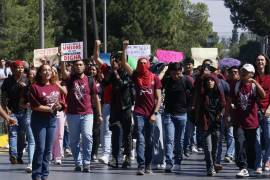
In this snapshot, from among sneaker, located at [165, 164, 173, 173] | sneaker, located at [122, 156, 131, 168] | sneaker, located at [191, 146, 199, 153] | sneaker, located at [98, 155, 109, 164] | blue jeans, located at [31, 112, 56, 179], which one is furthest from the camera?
sneaker, located at [191, 146, 199, 153]

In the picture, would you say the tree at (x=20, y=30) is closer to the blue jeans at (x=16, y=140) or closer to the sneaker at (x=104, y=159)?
the blue jeans at (x=16, y=140)

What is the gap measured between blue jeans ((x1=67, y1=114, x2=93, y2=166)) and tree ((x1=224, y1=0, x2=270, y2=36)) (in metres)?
47.5

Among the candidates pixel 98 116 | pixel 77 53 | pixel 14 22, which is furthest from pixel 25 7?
pixel 98 116

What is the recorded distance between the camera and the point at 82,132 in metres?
16.5

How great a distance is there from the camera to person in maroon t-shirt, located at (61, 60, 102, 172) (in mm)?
16453

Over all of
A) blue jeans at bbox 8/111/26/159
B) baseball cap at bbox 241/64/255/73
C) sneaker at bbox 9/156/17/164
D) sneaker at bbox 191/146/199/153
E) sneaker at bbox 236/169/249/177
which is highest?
baseball cap at bbox 241/64/255/73

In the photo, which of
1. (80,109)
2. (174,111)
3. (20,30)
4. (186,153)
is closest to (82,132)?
(80,109)

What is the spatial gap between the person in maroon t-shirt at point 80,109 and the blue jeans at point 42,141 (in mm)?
2088

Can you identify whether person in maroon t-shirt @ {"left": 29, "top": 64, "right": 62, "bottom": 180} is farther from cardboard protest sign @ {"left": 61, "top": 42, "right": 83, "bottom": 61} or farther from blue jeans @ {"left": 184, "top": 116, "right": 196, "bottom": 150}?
cardboard protest sign @ {"left": 61, "top": 42, "right": 83, "bottom": 61}

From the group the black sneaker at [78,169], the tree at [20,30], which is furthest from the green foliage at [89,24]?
the black sneaker at [78,169]

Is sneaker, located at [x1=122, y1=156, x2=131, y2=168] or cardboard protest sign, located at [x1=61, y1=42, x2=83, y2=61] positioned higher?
cardboard protest sign, located at [x1=61, y1=42, x2=83, y2=61]

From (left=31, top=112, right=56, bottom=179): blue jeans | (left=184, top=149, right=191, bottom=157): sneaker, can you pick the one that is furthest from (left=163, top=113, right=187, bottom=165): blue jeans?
(left=184, top=149, right=191, bottom=157): sneaker

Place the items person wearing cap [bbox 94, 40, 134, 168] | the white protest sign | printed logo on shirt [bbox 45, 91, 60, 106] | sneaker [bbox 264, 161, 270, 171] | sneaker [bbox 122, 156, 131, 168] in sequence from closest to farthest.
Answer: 1. printed logo on shirt [bbox 45, 91, 60, 106]
2. sneaker [bbox 264, 161, 270, 171]
3. person wearing cap [bbox 94, 40, 134, 168]
4. sneaker [bbox 122, 156, 131, 168]
5. the white protest sign

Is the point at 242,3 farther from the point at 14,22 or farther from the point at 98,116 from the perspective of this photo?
the point at 98,116
